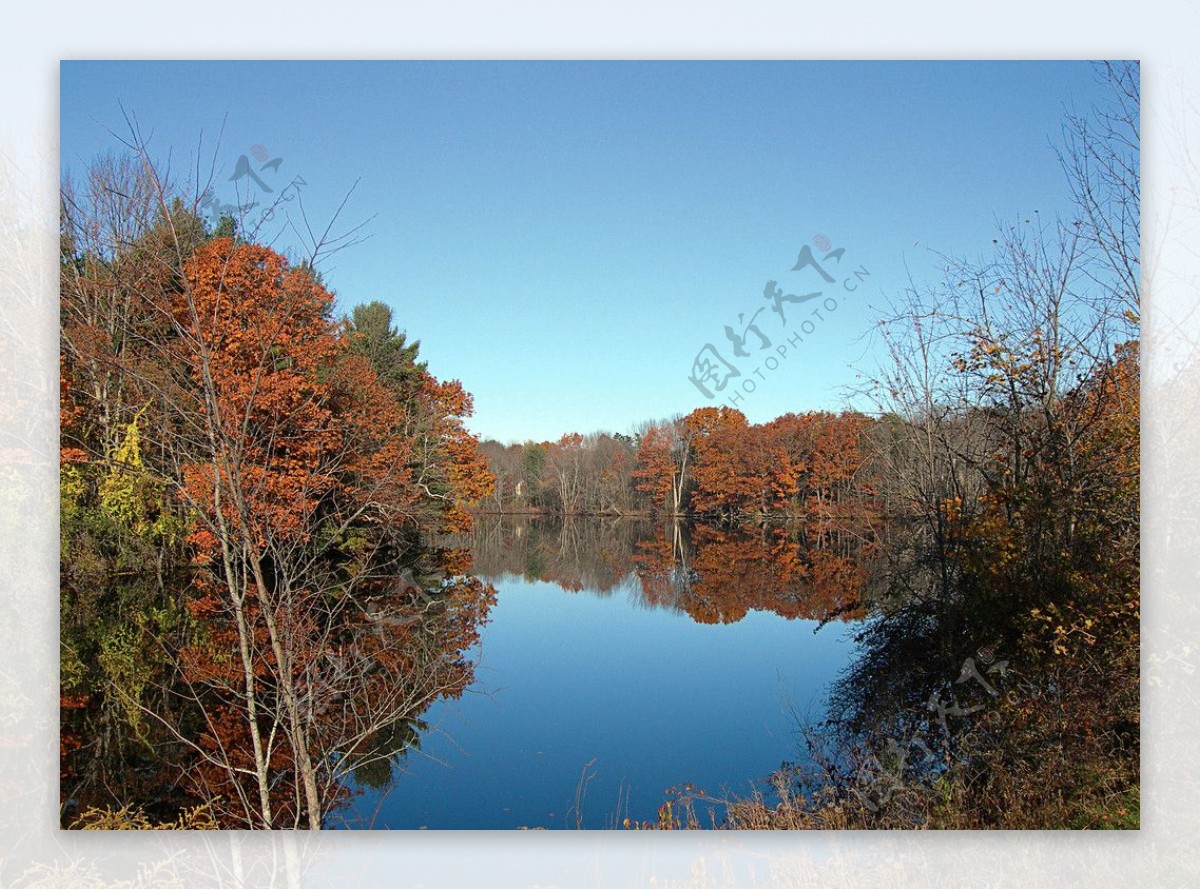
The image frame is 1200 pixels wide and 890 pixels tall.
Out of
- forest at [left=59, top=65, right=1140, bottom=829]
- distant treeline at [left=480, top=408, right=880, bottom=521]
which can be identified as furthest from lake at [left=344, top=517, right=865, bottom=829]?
distant treeline at [left=480, top=408, right=880, bottom=521]

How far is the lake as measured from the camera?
16.3 feet

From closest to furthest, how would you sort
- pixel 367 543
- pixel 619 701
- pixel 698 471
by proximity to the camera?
pixel 367 543
pixel 619 701
pixel 698 471

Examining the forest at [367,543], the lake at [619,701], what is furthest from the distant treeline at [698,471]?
the forest at [367,543]

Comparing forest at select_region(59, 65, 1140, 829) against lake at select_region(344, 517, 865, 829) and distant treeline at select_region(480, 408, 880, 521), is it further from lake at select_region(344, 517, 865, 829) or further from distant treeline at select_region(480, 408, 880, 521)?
distant treeline at select_region(480, 408, 880, 521)

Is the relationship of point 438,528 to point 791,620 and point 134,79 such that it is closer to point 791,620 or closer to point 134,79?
point 791,620

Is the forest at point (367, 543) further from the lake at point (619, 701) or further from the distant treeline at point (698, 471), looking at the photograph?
the distant treeline at point (698, 471)

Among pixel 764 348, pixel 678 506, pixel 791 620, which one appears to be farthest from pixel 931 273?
pixel 678 506

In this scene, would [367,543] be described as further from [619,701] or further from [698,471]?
[698,471]

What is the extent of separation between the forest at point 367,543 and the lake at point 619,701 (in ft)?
0.94

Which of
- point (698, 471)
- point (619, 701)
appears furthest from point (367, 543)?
point (698, 471)

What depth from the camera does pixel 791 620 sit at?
1008 centimetres

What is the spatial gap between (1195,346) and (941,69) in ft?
5.96

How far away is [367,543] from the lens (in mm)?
5203

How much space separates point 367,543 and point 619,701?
107 inches
